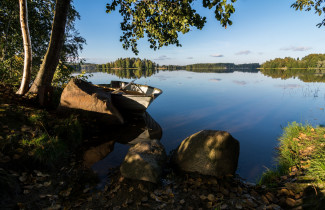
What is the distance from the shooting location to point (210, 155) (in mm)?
5418

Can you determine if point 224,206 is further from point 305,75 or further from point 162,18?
point 305,75

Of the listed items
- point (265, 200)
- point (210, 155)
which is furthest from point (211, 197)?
point (210, 155)

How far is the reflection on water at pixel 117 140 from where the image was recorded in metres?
6.20

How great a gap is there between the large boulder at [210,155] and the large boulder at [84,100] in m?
5.62

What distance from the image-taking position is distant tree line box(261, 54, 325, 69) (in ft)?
429

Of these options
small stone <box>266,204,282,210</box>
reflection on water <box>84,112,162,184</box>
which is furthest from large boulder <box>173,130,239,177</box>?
reflection on water <box>84,112,162,184</box>

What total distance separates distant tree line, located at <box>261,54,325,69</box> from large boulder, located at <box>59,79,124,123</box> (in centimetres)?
17055

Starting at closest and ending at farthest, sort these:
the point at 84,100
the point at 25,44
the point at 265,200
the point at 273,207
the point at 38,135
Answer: the point at 273,207, the point at 265,200, the point at 38,135, the point at 25,44, the point at 84,100

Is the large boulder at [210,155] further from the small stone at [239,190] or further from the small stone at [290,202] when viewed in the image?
the small stone at [290,202]

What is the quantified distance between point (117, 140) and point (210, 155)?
5.35 metres

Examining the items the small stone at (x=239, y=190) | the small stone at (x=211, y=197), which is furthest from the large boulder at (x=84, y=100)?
the small stone at (x=239, y=190)

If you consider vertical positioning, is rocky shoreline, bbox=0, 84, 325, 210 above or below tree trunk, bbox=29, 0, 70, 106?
below

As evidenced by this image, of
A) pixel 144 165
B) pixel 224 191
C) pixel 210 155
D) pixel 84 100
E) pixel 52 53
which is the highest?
pixel 52 53

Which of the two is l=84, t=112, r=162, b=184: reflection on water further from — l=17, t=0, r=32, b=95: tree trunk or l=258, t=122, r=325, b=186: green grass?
l=258, t=122, r=325, b=186: green grass
